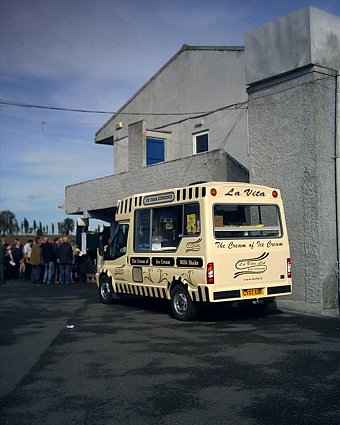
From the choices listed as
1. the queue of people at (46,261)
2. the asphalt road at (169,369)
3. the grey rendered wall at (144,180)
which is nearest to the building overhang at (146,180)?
the grey rendered wall at (144,180)

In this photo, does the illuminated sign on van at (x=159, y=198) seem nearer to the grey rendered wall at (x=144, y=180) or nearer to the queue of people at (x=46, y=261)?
the grey rendered wall at (x=144, y=180)

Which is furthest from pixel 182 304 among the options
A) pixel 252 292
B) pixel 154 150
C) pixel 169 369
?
pixel 154 150

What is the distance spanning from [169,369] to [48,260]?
50.8 feet

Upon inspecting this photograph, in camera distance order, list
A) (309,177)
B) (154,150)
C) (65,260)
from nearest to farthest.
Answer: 1. (309,177)
2. (65,260)
3. (154,150)

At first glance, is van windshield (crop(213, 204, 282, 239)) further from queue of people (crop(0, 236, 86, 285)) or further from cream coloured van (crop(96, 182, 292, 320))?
queue of people (crop(0, 236, 86, 285))

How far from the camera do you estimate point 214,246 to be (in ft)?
35.3

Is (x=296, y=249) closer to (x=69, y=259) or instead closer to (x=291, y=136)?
(x=291, y=136)

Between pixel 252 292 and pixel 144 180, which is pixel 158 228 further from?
pixel 144 180

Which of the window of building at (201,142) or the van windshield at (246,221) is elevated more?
the window of building at (201,142)

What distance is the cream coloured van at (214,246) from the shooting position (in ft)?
35.5

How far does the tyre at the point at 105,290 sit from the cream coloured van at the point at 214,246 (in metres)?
1.92

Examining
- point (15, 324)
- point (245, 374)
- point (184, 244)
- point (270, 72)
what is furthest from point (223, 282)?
point (270, 72)

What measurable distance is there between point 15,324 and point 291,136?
7563 mm

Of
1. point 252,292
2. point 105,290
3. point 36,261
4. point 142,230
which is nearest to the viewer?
point 252,292
